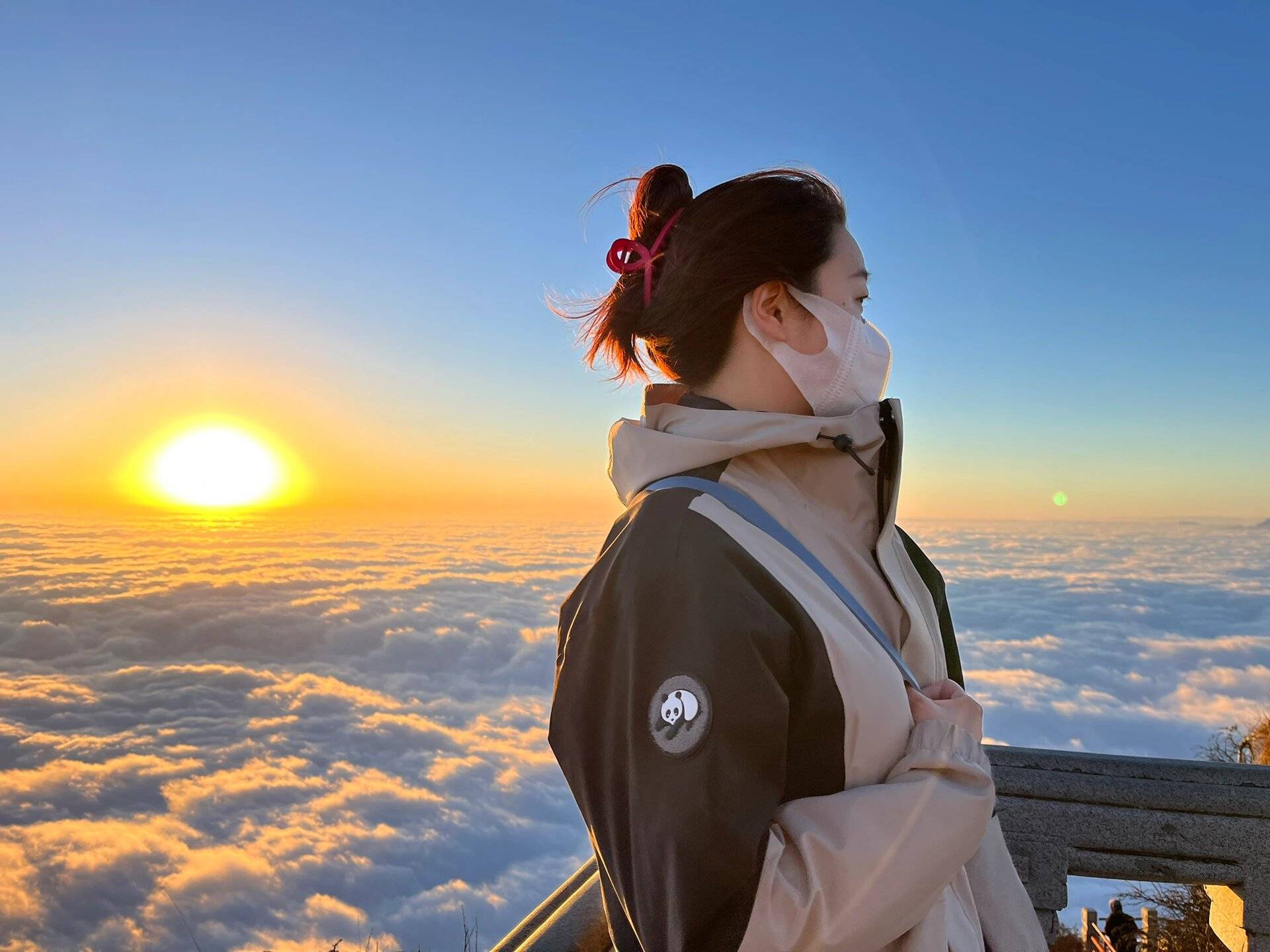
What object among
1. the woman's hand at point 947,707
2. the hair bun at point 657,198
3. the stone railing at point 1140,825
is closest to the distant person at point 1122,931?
the stone railing at point 1140,825

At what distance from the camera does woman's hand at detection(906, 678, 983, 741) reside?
65.4 inches

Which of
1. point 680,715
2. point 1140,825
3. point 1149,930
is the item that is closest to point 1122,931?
point 1149,930

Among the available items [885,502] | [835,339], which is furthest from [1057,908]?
[835,339]

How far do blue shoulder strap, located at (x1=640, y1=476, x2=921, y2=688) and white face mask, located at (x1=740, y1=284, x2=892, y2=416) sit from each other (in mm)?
406

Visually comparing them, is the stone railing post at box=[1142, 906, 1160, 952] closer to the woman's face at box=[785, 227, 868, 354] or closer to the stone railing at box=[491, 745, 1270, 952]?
the stone railing at box=[491, 745, 1270, 952]

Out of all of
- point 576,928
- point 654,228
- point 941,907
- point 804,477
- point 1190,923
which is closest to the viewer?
point 941,907

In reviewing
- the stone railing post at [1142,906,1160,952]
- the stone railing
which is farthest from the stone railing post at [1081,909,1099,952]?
the stone railing

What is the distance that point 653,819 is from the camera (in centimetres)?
140

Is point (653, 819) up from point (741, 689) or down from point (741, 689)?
down

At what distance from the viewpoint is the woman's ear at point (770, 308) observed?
6.64 feet

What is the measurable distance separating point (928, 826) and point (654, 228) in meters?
1.56

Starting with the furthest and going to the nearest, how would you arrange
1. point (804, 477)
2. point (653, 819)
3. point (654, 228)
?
point (654, 228)
point (804, 477)
point (653, 819)

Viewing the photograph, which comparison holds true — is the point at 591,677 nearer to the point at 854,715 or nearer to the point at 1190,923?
the point at 854,715

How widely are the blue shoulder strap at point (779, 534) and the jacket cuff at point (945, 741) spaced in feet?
0.40
